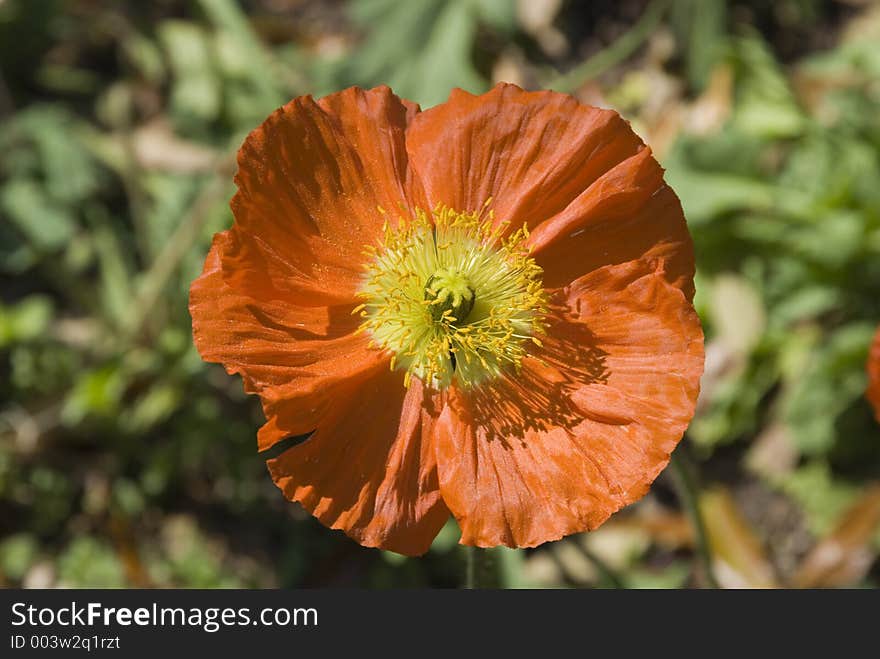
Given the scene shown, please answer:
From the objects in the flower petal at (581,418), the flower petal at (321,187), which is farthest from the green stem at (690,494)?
the flower petal at (321,187)

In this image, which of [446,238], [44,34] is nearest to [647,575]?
[446,238]

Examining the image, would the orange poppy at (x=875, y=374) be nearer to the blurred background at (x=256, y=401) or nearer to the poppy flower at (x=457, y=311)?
the poppy flower at (x=457, y=311)

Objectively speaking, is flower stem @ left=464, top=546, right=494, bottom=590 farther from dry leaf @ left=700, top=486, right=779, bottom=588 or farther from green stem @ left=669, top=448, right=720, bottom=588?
dry leaf @ left=700, top=486, right=779, bottom=588

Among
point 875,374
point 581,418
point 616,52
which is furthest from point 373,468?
point 616,52

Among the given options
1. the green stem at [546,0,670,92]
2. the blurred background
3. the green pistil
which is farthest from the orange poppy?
the green stem at [546,0,670,92]

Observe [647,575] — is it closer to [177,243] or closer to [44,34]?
[177,243]

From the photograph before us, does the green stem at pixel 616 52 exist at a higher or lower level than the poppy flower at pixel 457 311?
higher
